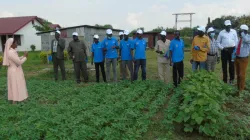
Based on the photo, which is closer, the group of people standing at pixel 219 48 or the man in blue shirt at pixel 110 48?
the group of people standing at pixel 219 48

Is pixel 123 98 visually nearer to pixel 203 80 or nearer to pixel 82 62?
pixel 203 80

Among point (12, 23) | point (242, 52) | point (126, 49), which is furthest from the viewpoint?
point (12, 23)

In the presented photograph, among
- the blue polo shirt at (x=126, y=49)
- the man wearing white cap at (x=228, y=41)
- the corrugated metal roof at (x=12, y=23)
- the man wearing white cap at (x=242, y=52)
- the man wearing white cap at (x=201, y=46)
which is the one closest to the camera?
the man wearing white cap at (x=242, y=52)

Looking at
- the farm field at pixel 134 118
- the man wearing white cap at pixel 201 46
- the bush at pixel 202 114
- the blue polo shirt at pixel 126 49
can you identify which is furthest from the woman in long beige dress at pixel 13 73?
the man wearing white cap at pixel 201 46

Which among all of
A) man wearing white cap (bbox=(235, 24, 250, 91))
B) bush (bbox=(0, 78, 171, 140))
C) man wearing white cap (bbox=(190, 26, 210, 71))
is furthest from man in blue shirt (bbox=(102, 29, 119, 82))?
man wearing white cap (bbox=(235, 24, 250, 91))

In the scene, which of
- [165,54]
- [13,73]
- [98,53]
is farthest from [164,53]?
[13,73]

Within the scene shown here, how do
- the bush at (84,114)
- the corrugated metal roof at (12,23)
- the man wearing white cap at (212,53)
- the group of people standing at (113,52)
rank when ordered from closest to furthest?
1. the bush at (84,114)
2. the man wearing white cap at (212,53)
3. the group of people standing at (113,52)
4. the corrugated metal roof at (12,23)

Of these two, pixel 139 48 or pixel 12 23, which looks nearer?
pixel 139 48

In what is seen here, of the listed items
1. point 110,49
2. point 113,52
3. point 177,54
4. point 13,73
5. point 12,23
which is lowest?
point 13,73

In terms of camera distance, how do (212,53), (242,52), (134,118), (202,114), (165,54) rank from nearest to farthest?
(202,114), (134,118), (242,52), (212,53), (165,54)

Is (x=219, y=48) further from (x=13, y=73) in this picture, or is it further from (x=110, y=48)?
(x=13, y=73)

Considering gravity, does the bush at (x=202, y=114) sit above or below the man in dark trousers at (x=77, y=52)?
below

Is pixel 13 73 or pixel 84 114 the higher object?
pixel 13 73

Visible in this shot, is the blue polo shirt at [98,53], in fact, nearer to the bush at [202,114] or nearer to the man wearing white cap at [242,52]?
the man wearing white cap at [242,52]
